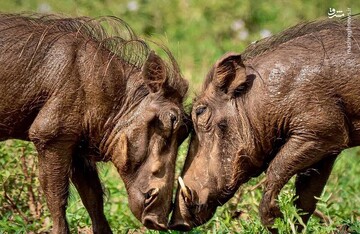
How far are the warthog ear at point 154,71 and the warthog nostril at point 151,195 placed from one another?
28.7 inches

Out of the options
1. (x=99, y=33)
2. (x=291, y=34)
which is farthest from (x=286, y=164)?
(x=99, y=33)

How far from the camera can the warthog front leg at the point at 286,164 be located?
6.60 meters

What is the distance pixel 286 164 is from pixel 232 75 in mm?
730

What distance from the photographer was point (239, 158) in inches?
270

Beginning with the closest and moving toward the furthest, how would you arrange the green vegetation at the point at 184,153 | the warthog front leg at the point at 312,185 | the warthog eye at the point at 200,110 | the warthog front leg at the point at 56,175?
the warthog front leg at the point at 56,175
the warthog eye at the point at 200,110
the warthog front leg at the point at 312,185
the green vegetation at the point at 184,153

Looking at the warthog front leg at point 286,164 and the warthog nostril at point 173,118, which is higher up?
the warthog nostril at point 173,118

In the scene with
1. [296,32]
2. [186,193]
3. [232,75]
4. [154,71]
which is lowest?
[186,193]

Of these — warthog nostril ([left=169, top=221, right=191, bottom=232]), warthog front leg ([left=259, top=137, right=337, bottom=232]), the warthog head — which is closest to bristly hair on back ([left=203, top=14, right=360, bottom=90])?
the warthog head

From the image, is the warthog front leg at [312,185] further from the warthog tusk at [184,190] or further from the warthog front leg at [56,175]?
the warthog front leg at [56,175]

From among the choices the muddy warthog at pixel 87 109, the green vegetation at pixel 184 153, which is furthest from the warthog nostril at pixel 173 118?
the green vegetation at pixel 184 153

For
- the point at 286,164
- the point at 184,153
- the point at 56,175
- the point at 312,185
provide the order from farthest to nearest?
the point at 184,153 → the point at 312,185 → the point at 56,175 → the point at 286,164

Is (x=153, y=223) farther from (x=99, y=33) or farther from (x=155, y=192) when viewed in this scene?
(x=99, y=33)

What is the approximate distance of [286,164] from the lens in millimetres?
6652

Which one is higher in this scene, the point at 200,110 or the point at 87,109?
the point at 87,109
